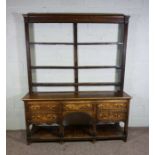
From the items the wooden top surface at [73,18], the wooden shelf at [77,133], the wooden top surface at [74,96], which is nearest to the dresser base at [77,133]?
the wooden shelf at [77,133]

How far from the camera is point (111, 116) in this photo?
2.66 meters

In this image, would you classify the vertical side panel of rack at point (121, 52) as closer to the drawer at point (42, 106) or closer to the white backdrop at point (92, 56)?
the white backdrop at point (92, 56)

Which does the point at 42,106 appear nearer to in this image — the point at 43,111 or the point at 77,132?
the point at 43,111

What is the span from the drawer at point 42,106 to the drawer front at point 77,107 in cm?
12

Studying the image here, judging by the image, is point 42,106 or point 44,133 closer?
point 42,106

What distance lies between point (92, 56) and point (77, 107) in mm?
853

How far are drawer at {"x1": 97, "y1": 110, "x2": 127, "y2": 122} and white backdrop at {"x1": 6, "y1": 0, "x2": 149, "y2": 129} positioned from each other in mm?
520

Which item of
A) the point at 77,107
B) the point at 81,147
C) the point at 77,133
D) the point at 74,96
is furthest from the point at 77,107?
the point at 81,147

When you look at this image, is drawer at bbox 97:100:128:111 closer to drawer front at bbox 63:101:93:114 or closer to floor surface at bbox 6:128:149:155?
drawer front at bbox 63:101:93:114
